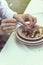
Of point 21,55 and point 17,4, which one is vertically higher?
point 21,55

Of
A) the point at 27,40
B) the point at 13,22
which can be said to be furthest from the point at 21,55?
the point at 13,22

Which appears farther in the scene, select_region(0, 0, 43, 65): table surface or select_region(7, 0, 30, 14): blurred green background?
select_region(7, 0, 30, 14): blurred green background

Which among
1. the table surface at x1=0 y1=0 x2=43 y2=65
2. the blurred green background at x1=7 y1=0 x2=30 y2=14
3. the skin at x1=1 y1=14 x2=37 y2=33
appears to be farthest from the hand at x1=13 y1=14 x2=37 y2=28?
the blurred green background at x1=7 y1=0 x2=30 y2=14

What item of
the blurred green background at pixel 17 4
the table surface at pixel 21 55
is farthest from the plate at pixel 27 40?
the blurred green background at pixel 17 4

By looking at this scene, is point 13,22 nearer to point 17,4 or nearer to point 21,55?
point 21,55

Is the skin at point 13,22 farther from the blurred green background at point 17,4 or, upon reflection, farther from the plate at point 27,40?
the blurred green background at point 17,4

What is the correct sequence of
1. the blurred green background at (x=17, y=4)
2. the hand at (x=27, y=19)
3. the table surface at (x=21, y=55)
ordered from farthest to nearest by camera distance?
the blurred green background at (x=17, y=4), the hand at (x=27, y=19), the table surface at (x=21, y=55)

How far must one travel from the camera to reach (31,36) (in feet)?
2.69

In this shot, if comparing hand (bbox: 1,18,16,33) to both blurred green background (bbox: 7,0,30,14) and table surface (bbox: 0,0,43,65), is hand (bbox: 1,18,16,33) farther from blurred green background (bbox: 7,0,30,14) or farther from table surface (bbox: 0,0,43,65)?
blurred green background (bbox: 7,0,30,14)

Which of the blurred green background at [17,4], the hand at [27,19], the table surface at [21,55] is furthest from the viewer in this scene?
the blurred green background at [17,4]

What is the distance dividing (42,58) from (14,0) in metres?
1.13

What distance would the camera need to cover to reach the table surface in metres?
0.74

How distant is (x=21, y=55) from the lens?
2.54 ft

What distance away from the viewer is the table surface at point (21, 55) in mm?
742
